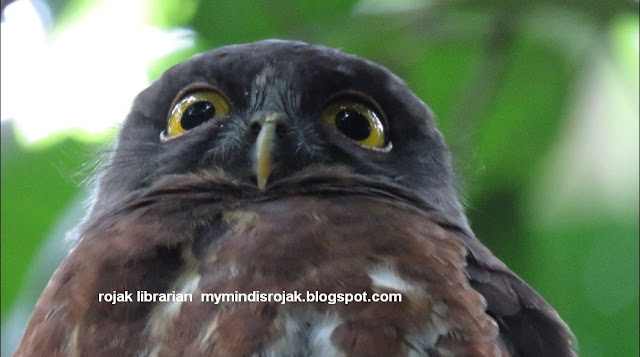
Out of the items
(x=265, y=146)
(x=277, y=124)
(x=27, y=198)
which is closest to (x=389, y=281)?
(x=265, y=146)

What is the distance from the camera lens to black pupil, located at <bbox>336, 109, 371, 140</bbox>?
4137 mm

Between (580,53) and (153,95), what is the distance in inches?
67.7

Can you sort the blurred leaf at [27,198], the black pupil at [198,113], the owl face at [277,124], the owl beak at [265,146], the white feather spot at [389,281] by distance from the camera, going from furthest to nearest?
the blurred leaf at [27,198] → the black pupil at [198,113] → the owl face at [277,124] → the owl beak at [265,146] → the white feather spot at [389,281]

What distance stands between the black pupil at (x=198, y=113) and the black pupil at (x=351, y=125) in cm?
47

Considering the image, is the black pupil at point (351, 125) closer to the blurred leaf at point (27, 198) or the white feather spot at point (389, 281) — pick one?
the white feather spot at point (389, 281)

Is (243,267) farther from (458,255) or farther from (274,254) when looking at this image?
(458,255)

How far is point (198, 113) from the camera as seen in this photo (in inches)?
161

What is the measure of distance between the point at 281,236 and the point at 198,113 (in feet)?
2.95

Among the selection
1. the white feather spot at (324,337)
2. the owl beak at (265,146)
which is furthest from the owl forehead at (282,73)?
the white feather spot at (324,337)

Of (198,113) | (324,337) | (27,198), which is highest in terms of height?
(198,113)

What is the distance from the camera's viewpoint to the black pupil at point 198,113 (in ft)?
13.4

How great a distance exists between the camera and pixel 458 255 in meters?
3.48

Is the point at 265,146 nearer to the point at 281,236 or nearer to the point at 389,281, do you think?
the point at 281,236

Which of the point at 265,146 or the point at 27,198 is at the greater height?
the point at 265,146
